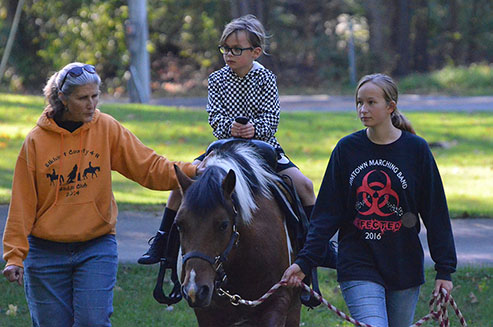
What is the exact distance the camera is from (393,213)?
4332 millimetres

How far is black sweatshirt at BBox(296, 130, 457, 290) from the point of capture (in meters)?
4.33

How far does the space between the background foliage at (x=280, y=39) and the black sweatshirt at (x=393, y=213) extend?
2435cm

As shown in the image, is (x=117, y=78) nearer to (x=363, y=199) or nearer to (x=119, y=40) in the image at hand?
(x=119, y=40)

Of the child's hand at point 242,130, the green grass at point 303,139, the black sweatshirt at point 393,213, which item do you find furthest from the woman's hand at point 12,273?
the green grass at point 303,139

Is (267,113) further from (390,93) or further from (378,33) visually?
(378,33)

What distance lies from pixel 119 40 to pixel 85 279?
954 inches

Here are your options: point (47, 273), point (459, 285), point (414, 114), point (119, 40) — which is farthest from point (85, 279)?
point (119, 40)

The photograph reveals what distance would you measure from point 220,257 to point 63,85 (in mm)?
1383

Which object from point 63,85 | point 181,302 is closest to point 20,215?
point 63,85

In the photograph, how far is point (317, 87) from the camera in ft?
107

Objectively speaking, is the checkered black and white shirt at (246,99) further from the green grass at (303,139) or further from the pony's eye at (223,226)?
the green grass at (303,139)

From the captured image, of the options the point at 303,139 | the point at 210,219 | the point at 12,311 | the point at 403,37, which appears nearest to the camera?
the point at 210,219

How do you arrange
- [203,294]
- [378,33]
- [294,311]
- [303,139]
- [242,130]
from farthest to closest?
[378,33] < [303,139] < [242,130] < [294,311] < [203,294]

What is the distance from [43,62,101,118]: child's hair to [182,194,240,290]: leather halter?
43.8 inches
